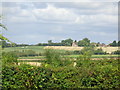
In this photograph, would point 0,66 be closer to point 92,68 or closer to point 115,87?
point 92,68

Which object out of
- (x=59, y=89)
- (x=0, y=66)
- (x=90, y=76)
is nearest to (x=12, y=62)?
(x=0, y=66)

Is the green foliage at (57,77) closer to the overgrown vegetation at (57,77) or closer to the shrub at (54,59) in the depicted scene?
the overgrown vegetation at (57,77)

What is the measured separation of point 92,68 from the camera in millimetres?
13367

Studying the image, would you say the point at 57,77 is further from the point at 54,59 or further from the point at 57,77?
the point at 54,59

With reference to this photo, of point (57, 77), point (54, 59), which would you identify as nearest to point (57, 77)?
point (57, 77)

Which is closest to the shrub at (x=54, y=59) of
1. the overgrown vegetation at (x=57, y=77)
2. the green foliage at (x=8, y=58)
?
the green foliage at (x=8, y=58)

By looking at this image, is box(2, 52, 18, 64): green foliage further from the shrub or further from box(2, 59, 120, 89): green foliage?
the shrub

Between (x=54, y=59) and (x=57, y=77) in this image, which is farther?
(x=54, y=59)

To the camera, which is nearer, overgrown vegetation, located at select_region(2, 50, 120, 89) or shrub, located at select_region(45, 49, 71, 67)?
overgrown vegetation, located at select_region(2, 50, 120, 89)

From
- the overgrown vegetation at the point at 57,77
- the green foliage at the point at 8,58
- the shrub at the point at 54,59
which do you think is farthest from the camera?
the shrub at the point at 54,59

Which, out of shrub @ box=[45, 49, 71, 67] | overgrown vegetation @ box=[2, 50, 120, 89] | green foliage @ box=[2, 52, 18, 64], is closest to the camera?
overgrown vegetation @ box=[2, 50, 120, 89]

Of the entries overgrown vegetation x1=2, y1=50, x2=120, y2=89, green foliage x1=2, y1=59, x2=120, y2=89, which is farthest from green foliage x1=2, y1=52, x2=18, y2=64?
green foliage x1=2, y1=59, x2=120, y2=89

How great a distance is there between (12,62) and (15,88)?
212 cm

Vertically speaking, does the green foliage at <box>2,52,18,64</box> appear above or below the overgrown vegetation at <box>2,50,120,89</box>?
above
